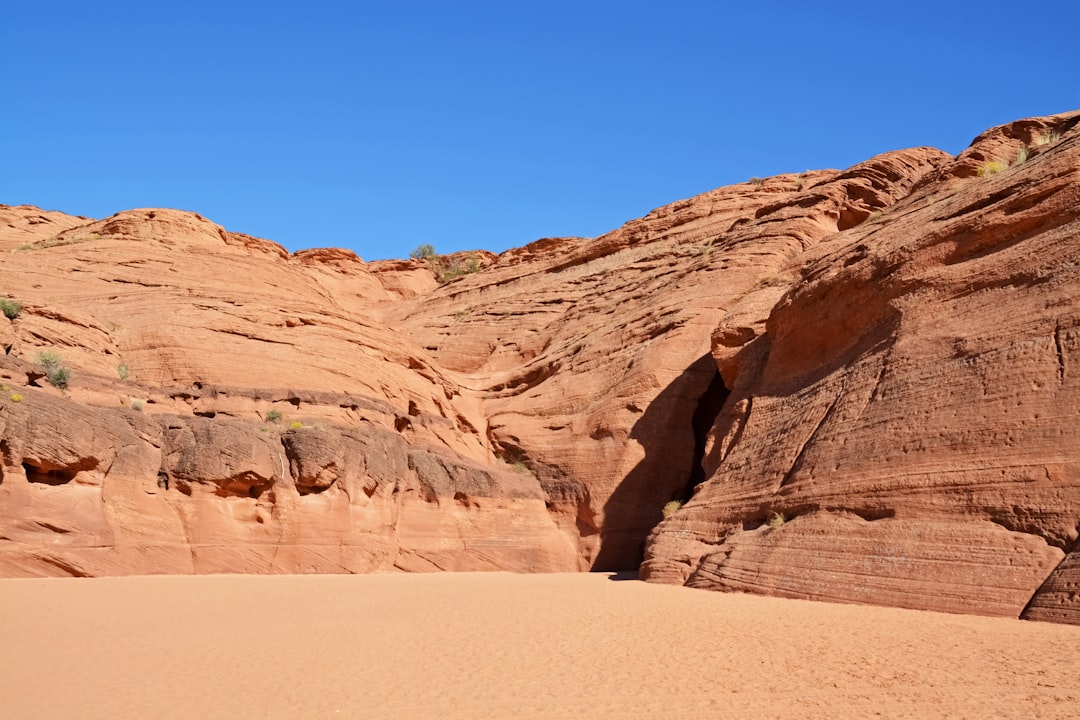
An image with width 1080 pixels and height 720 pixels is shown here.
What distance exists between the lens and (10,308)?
1770 cm

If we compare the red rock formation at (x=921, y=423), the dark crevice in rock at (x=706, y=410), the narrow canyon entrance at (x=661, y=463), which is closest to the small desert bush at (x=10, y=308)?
the red rock formation at (x=921, y=423)

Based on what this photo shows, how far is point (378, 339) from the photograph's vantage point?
24.6 meters

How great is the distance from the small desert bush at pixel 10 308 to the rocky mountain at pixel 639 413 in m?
0.04

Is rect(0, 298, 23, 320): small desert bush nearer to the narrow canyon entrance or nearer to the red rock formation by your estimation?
the red rock formation

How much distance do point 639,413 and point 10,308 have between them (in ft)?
51.4

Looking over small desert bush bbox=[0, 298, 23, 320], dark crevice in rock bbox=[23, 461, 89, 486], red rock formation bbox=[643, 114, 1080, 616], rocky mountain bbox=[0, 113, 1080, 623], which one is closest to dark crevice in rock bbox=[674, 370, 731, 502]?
rocky mountain bbox=[0, 113, 1080, 623]

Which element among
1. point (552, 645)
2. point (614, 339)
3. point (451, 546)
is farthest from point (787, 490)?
point (614, 339)

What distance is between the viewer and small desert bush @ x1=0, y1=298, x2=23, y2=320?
17.6 meters

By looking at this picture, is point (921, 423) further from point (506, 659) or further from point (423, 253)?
point (423, 253)

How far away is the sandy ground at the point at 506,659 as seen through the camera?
6.83m

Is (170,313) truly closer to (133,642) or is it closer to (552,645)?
(133,642)

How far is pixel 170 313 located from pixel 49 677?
1502 centimetres

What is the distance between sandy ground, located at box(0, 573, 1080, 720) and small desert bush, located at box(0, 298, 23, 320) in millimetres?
7432

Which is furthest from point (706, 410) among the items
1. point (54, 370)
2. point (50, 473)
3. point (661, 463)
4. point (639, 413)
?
point (50, 473)
